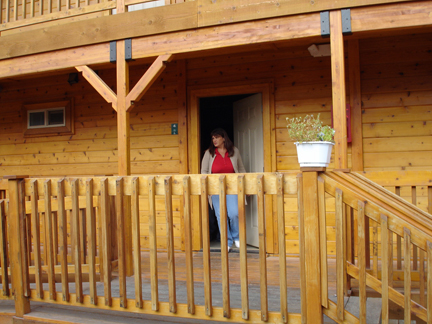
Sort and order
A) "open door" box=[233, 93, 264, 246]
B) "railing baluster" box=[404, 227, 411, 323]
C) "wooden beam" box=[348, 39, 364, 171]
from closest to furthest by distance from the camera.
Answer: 1. "railing baluster" box=[404, 227, 411, 323]
2. "wooden beam" box=[348, 39, 364, 171]
3. "open door" box=[233, 93, 264, 246]

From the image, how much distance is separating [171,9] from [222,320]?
3105 mm

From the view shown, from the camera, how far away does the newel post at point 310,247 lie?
2.22 m

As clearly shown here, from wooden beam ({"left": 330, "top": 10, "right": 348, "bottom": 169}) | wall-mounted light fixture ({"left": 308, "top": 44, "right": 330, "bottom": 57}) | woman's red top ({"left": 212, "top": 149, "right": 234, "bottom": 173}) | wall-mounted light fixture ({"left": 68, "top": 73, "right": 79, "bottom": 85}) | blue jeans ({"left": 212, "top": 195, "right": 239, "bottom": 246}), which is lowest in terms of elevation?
blue jeans ({"left": 212, "top": 195, "right": 239, "bottom": 246})

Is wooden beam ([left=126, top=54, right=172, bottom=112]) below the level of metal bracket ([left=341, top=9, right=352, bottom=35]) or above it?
below

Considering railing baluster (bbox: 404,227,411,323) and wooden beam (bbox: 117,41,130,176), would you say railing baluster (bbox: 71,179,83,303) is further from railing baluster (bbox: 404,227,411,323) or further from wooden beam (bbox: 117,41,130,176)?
railing baluster (bbox: 404,227,411,323)

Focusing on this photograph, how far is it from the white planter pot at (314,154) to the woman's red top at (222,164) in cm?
271

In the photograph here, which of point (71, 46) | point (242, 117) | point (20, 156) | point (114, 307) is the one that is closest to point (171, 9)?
point (71, 46)

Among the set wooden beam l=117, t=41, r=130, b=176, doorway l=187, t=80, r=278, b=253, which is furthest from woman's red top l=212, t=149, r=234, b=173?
wooden beam l=117, t=41, r=130, b=176

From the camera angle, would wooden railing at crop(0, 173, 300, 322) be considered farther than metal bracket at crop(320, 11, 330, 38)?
No

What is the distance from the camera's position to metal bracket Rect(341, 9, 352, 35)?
3.49 metres

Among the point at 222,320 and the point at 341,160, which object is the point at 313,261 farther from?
the point at 341,160

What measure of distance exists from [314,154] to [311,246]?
548mm

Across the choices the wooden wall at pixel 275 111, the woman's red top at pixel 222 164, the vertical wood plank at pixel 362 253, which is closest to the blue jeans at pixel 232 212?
the woman's red top at pixel 222 164

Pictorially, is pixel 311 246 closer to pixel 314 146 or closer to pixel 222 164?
pixel 314 146
